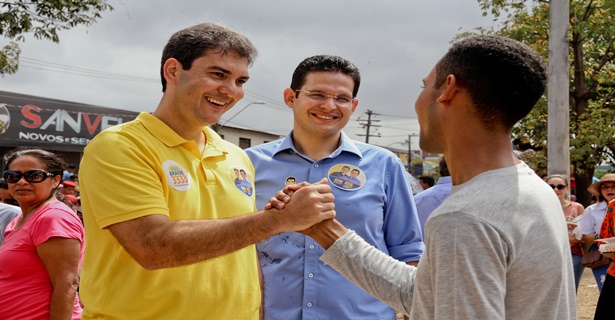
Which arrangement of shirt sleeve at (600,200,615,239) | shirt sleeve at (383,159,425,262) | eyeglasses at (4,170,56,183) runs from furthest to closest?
shirt sleeve at (600,200,615,239)
eyeglasses at (4,170,56,183)
shirt sleeve at (383,159,425,262)

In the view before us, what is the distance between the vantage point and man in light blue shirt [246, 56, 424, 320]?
307cm

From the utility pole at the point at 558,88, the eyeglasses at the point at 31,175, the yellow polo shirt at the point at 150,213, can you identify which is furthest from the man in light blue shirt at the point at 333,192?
the utility pole at the point at 558,88

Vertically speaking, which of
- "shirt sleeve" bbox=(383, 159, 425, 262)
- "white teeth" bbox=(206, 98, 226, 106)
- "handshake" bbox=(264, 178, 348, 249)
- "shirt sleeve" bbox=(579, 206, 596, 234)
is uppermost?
"white teeth" bbox=(206, 98, 226, 106)

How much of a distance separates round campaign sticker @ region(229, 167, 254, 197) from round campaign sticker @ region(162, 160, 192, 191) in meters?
0.28

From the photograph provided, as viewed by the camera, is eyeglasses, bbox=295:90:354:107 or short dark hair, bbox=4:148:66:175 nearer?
eyeglasses, bbox=295:90:354:107

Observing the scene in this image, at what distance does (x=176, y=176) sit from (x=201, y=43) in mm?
558

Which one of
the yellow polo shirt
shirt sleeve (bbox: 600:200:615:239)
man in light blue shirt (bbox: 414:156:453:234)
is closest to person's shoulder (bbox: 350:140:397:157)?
the yellow polo shirt

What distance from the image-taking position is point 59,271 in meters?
3.77

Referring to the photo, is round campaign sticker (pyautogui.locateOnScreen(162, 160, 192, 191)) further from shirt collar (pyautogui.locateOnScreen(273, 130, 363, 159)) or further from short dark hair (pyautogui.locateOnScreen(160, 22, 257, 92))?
shirt collar (pyautogui.locateOnScreen(273, 130, 363, 159))

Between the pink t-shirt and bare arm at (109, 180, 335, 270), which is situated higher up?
bare arm at (109, 180, 335, 270)

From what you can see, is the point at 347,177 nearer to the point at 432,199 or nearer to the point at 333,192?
the point at 333,192

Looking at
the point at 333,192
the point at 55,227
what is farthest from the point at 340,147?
the point at 55,227

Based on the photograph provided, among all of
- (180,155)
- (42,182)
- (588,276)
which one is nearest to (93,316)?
(180,155)

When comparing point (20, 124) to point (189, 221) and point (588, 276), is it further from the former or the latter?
point (189, 221)
